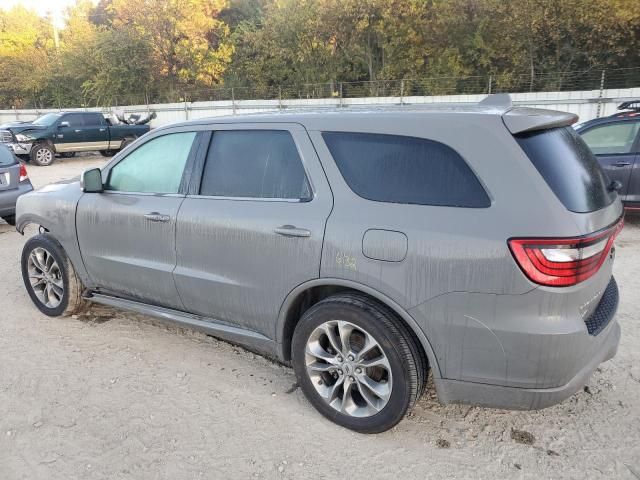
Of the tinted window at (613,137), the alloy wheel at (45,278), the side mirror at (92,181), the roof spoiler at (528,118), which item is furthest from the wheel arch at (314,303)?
the tinted window at (613,137)

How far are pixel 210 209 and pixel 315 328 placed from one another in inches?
41.1

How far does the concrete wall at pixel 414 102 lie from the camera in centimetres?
1923

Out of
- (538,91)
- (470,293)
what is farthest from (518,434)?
(538,91)

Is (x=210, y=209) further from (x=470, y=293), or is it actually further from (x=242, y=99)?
(x=242, y=99)

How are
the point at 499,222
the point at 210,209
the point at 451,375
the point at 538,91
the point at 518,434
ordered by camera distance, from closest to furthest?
the point at 499,222 < the point at 451,375 < the point at 518,434 < the point at 210,209 < the point at 538,91

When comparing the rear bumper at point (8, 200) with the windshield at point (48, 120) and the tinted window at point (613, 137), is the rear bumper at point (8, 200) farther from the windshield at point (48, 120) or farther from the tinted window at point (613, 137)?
the windshield at point (48, 120)

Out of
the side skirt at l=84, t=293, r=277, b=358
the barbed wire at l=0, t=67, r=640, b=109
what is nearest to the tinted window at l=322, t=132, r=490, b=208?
the side skirt at l=84, t=293, r=277, b=358

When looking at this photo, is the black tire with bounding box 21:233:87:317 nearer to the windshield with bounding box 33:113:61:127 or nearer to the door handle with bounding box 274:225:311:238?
the door handle with bounding box 274:225:311:238

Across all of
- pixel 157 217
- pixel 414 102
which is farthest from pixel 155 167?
pixel 414 102

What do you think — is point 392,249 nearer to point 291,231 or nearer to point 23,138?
point 291,231

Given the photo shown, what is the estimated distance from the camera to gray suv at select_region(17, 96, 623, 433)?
237cm

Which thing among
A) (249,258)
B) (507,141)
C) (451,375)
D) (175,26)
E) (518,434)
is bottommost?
(518,434)

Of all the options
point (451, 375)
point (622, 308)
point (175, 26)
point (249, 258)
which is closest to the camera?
point (451, 375)

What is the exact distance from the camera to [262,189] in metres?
3.19
